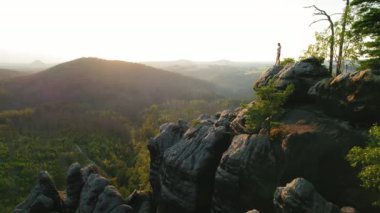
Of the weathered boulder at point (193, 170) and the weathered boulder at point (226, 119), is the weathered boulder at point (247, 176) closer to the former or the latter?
the weathered boulder at point (193, 170)

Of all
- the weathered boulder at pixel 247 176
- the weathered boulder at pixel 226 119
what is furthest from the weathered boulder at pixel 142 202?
the weathered boulder at pixel 247 176

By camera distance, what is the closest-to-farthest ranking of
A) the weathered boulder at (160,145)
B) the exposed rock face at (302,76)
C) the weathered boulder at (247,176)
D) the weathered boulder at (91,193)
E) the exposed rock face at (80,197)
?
the weathered boulder at (247,176) < the exposed rock face at (302,76) < the exposed rock face at (80,197) < the weathered boulder at (91,193) < the weathered boulder at (160,145)

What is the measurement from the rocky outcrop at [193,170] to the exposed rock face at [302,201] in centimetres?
1189

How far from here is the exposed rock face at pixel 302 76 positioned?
128 feet

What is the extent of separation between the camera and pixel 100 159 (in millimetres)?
133875

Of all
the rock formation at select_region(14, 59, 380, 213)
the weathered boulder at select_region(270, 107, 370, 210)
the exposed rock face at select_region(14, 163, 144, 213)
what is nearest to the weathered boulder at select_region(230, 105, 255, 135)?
the rock formation at select_region(14, 59, 380, 213)

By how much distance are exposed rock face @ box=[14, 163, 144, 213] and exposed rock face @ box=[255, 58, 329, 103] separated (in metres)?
22.0

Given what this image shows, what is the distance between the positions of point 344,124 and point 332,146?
8.20 feet

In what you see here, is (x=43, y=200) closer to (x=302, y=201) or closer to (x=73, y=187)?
(x=73, y=187)

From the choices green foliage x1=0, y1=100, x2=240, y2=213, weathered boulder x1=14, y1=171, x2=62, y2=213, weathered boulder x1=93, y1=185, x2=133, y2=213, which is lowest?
green foliage x1=0, y1=100, x2=240, y2=213

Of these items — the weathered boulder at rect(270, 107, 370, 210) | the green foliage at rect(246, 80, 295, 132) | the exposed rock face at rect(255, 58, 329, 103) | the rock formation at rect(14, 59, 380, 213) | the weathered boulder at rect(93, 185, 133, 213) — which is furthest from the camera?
the weathered boulder at rect(93, 185, 133, 213)

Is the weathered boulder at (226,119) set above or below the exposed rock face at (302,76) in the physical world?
below

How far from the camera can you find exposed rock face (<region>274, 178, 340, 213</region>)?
27328mm

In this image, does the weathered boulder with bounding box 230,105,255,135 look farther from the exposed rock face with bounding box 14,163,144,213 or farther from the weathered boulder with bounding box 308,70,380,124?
the exposed rock face with bounding box 14,163,144,213
